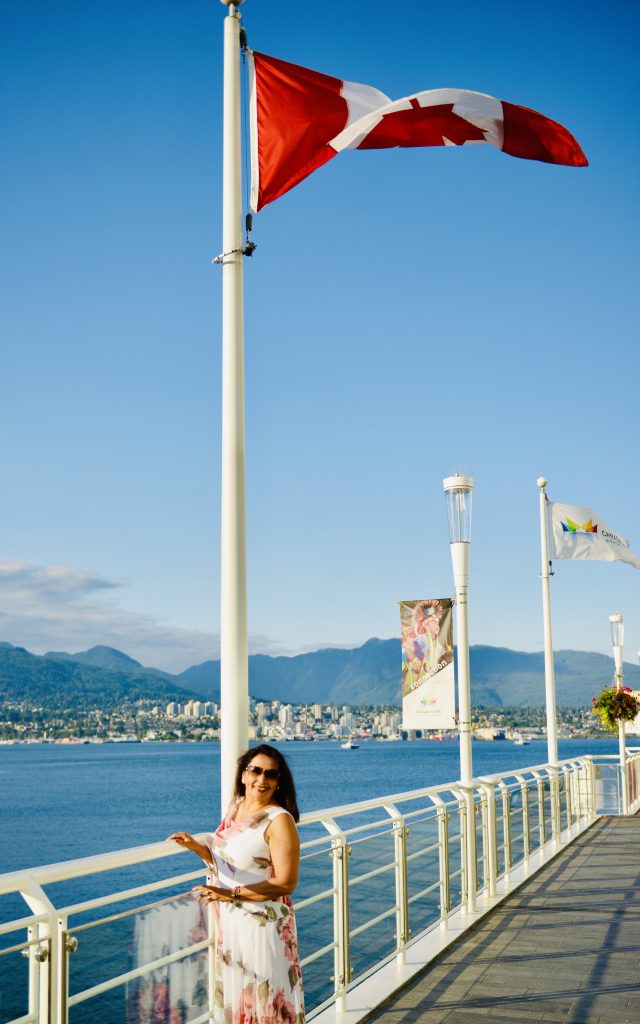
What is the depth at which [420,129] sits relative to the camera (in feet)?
18.9

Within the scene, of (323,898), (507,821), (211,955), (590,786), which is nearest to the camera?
(211,955)

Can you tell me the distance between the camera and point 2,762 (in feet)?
491

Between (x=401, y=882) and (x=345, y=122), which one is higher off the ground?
(x=345, y=122)

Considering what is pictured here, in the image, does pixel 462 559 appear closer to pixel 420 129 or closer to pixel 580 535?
pixel 420 129

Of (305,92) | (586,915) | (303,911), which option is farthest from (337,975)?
(303,911)

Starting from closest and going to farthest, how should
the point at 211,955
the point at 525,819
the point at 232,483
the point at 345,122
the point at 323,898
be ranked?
1. the point at 211,955
2. the point at 232,483
3. the point at 345,122
4. the point at 525,819
5. the point at 323,898

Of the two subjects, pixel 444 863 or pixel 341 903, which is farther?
pixel 444 863

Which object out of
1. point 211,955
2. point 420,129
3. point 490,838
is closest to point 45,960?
point 211,955

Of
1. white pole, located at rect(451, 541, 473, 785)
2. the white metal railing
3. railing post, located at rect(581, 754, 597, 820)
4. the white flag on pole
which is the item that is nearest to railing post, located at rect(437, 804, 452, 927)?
the white metal railing

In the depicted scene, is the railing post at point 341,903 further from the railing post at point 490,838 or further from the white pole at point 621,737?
the white pole at point 621,737

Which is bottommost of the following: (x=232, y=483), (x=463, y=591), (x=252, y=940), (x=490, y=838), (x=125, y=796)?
(x=125, y=796)

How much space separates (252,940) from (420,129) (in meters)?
4.37

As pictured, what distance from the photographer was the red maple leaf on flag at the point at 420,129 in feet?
18.3

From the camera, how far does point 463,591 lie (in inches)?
358
